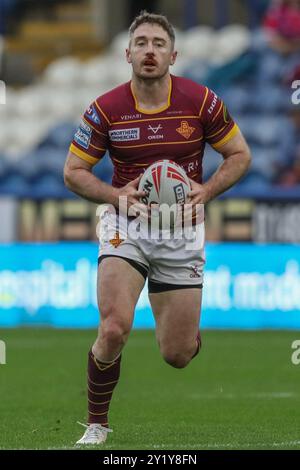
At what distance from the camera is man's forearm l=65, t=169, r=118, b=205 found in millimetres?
7484

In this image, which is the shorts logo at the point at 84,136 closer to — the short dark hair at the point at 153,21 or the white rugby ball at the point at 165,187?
the white rugby ball at the point at 165,187

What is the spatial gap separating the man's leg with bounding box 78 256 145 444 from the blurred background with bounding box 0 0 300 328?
9020 millimetres

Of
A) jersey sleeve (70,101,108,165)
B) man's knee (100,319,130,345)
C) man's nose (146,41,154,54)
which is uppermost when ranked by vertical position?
man's nose (146,41,154,54)

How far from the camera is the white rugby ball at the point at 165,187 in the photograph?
7.34 meters

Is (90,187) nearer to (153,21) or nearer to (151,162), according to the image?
(151,162)

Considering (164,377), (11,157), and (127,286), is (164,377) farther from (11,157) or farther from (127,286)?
(11,157)

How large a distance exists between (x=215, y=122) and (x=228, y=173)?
305mm

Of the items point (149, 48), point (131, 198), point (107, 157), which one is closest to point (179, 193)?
point (131, 198)

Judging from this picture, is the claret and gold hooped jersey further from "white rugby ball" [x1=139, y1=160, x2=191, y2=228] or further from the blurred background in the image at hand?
the blurred background

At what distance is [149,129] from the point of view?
24.7ft

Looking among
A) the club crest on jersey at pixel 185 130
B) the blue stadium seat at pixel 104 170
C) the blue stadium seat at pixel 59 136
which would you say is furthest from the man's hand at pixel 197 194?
the blue stadium seat at pixel 59 136

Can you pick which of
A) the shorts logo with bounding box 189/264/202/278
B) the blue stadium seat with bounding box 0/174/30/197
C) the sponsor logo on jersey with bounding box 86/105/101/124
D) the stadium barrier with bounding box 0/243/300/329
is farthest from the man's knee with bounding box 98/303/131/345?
the blue stadium seat with bounding box 0/174/30/197
